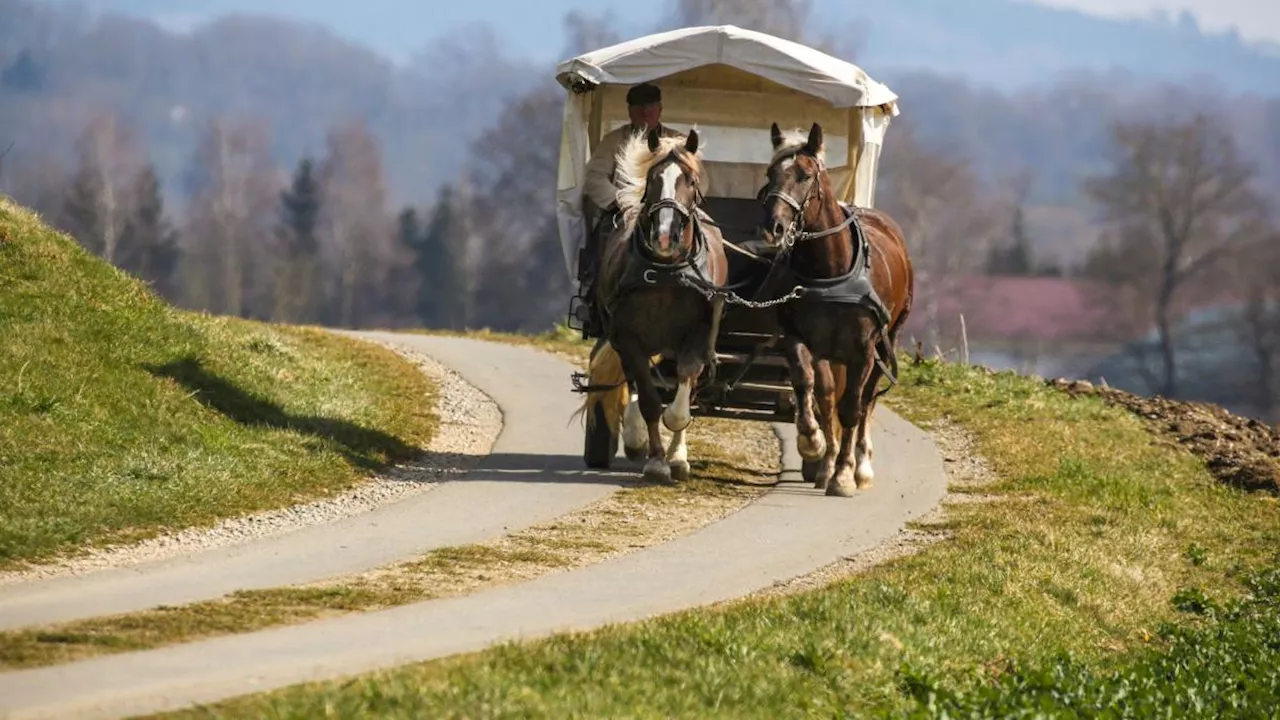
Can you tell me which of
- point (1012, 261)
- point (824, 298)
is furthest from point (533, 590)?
point (1012, 261)

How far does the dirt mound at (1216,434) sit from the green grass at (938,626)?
1.21ft

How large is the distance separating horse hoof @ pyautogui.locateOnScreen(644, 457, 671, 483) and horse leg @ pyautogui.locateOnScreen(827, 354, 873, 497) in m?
1.23

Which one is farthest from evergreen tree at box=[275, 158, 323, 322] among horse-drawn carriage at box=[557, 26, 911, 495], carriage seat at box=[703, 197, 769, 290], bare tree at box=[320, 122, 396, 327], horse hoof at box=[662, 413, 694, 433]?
horse hoof at box=[662, 413, 694, 433]

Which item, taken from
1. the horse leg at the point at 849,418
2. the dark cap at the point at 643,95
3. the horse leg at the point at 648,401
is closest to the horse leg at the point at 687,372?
the horse leg at the point at 648,401

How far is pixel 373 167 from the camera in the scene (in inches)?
4296

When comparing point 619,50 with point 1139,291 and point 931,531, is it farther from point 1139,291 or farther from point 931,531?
point 1139,291

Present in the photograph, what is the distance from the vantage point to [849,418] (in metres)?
16.6

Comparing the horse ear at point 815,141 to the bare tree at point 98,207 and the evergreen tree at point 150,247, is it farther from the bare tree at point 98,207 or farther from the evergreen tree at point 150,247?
the evergreen tree at point 150,247

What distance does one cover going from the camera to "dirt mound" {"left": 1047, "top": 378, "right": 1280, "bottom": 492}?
63.5ft

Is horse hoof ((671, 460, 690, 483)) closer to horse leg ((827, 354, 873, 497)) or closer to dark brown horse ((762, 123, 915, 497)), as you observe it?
dark brown horse ((762, 123, 915, 497))

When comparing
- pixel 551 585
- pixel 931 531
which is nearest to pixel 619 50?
pixel 931 531

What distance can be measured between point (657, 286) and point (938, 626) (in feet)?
16.2

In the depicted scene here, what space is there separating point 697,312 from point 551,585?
4.48 meters

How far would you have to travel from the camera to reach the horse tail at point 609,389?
672 inches
